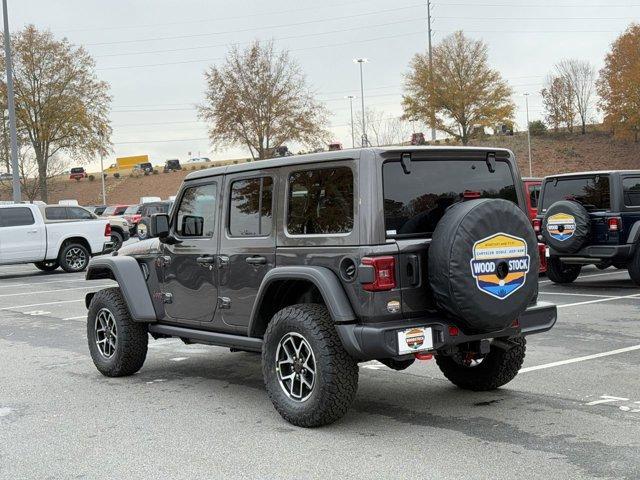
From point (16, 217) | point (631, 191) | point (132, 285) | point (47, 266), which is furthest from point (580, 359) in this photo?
point (47, 266)

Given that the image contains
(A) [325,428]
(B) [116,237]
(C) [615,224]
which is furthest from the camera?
(B) [116,237]

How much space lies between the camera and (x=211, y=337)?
21.4 ft

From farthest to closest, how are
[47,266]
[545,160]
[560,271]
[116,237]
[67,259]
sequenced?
[545,160] < [116,237] < [47,266] < [67,259] < [560,271]

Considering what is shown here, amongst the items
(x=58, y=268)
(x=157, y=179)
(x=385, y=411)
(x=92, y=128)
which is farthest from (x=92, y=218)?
(x=157, y=179)

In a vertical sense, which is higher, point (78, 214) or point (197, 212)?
point (78, 214)

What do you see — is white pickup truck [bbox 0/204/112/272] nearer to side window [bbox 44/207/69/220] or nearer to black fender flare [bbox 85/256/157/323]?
side window [bbox 44/207/69/220]

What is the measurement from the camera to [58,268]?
23.8 m

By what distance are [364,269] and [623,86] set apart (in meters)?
55.4

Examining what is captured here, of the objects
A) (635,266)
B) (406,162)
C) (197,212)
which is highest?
(406,162)

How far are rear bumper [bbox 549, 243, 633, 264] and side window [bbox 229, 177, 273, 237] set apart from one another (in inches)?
317

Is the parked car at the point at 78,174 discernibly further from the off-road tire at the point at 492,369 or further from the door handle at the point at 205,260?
the off-road tire at the point at 492,369

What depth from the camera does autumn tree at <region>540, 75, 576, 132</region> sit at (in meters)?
73.2

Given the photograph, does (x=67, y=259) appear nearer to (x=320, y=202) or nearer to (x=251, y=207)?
(x=251, y=207)

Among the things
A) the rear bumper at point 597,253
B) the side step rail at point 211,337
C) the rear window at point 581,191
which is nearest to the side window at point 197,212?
the side step rail at point 211,337
